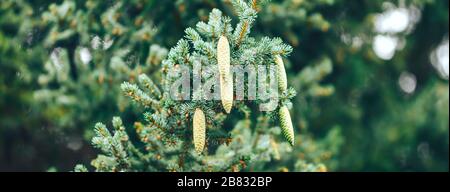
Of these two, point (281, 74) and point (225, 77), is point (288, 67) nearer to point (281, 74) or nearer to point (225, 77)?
point (281, 74)

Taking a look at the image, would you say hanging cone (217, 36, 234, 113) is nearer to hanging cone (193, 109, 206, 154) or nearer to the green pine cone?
hanging cone (193, 109, 206, 154)

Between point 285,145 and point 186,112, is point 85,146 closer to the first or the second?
point 285,145

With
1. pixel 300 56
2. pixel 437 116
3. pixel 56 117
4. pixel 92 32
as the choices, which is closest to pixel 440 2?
pixel 437 116

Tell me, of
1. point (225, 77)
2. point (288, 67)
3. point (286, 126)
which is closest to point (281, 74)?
point (286, 126)

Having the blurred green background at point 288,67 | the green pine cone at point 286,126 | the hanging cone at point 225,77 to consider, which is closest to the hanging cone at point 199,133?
the hanging cone at point 225,77

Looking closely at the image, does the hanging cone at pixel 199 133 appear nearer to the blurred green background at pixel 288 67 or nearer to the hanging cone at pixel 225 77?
the hanging cone at pixel 225 77

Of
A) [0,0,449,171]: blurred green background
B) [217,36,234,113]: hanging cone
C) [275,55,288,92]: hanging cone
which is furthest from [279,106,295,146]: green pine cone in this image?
[0,0,449,171]: blurred green background

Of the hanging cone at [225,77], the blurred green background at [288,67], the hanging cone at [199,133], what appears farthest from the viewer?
the blurred green background at [288,67]

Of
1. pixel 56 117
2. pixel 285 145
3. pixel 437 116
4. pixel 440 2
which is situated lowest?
pixel 285 145
